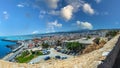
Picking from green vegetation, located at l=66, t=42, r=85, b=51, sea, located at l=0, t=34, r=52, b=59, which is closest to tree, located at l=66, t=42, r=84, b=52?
green vegetation, located at l=66, t=42, r=85, b=51

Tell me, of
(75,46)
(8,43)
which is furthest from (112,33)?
(8,43)

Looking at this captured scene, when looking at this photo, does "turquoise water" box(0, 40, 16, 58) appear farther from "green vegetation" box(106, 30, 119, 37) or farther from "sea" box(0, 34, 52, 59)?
"green vegetation" box(106, 30, 119, 37)

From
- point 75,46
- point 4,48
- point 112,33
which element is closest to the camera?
point 4,48

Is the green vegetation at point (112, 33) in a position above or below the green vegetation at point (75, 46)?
above

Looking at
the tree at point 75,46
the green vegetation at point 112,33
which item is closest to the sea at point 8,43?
the tree at point 75,46

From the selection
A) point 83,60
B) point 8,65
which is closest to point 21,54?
point 8,65

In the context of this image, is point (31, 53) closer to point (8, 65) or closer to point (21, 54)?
point (21, 54)

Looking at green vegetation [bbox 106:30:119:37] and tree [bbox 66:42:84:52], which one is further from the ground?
green vegetation [bbox 106:30:119:37]

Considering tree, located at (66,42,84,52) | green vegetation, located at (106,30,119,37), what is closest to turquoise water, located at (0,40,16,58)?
tree, located at (66,42,84,52)

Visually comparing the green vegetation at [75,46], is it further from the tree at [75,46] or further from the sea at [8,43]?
the sea at [8,43]

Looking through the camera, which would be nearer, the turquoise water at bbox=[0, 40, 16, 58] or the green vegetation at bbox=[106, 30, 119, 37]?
the turquoise water at bbox=[0, 40, 16, 58]

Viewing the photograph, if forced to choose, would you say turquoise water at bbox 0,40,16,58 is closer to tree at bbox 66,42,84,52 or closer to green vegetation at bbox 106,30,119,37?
tree at bbox 66,42,84,52

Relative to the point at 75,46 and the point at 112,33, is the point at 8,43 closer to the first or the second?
the point at 75,46
